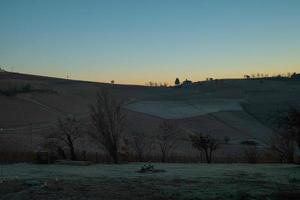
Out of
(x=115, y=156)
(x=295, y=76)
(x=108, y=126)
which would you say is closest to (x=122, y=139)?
(x=108, y=126)

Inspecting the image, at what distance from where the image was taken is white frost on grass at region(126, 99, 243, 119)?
2804 inches

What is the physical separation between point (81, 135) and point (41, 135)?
5641mm

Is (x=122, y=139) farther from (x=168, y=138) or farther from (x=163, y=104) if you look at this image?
(x=163, y=104)

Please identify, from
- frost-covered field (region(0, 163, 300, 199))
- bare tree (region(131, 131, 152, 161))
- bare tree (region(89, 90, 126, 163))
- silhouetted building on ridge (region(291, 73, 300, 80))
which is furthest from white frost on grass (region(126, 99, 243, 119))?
frost-covered field (region(0, 163, 300, 199))

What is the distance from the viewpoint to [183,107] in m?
78.6

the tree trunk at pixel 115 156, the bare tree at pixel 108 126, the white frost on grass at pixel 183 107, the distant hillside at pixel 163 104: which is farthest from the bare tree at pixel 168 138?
the white frost on grass at pixel 183 107

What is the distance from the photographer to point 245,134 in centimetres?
5941

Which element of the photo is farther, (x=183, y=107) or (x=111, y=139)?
(x=183, y=107)

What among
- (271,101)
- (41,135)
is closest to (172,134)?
(41,135)

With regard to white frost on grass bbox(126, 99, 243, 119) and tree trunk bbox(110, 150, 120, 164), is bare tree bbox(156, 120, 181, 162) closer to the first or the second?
tree trunk bbox(110, 150, 120, 164)

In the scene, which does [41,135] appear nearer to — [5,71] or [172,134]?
[172,134]

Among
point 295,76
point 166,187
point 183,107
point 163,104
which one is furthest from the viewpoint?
point 295,76

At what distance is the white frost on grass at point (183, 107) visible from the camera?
71.2 metres

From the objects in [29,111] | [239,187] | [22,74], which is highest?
[22,74]
